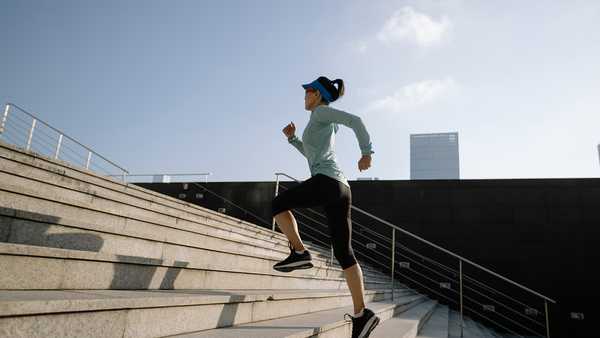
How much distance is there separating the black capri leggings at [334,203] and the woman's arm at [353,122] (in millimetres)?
275

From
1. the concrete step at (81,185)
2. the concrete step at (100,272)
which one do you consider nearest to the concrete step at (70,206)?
the concrete step at (81,185)

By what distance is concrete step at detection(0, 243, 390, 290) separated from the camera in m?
1.54

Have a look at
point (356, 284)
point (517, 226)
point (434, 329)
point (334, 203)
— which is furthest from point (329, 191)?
point (517, 226)

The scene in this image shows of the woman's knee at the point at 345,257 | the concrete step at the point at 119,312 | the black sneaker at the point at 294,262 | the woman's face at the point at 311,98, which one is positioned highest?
the woman's face at the point at 311,98

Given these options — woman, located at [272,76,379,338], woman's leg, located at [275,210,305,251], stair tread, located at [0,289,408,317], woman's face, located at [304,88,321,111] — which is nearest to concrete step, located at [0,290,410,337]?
stair tread, located at [0,289,408,317]

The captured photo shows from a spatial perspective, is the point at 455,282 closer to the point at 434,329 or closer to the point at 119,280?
the point at 434,329

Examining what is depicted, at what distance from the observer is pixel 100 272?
1.86m

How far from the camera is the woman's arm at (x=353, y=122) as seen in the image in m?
2.40

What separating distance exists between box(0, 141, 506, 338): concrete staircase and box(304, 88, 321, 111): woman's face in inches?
50.1

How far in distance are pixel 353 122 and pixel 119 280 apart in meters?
1.57

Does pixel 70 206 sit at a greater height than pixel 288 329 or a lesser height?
greater

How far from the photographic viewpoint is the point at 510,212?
8.97 m

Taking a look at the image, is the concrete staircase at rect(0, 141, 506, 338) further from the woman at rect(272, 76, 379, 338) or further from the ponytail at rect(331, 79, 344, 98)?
the ponytail at rect(331, 79, 344, 98)

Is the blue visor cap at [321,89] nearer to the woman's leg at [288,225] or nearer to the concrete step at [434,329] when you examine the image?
the woman's leg at [288,225]
